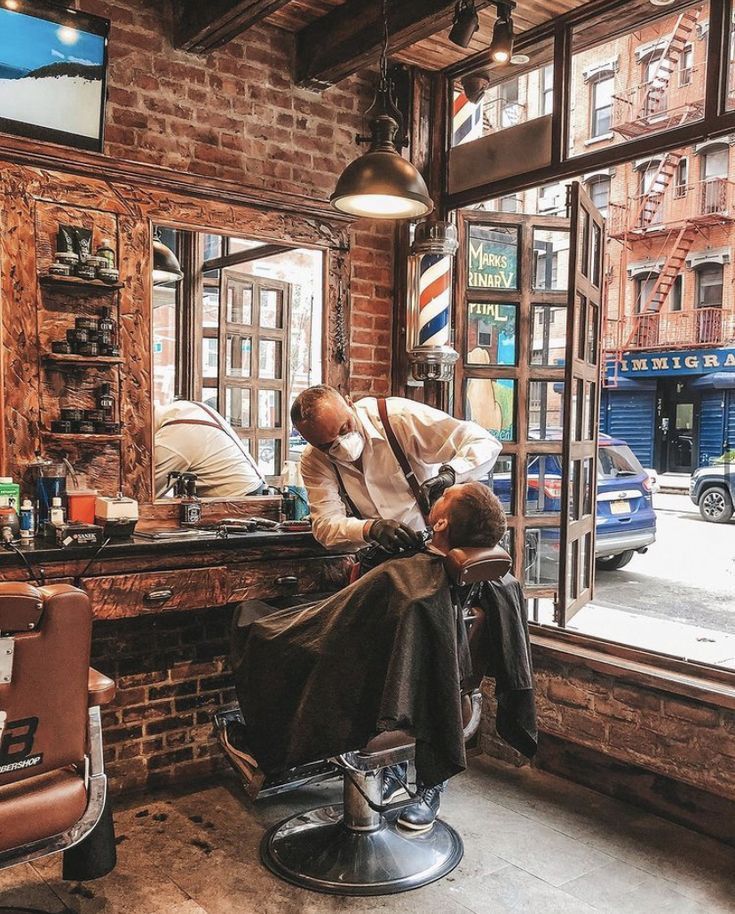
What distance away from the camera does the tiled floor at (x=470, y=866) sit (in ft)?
7.57

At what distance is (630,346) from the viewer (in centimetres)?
1494

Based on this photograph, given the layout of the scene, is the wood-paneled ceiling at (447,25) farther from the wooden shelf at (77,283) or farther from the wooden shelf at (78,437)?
the wooden shelf at (78,437)

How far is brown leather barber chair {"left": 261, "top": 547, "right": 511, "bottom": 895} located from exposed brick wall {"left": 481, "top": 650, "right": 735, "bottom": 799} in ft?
2.30

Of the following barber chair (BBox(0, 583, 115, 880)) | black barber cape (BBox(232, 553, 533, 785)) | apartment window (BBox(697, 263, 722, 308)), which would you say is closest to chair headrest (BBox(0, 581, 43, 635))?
barber chair (BBox(0, 583, 115, 880))

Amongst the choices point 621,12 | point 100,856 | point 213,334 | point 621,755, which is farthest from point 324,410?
point 621,12

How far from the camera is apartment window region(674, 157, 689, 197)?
13.3 meters

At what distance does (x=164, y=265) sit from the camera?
3.21 metres

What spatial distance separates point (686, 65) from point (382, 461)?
2.08 metres

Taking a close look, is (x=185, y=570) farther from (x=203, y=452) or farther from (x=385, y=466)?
(x=385, y=466)

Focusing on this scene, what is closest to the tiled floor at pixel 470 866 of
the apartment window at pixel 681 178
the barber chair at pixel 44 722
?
the barber chair at pixel 44 722

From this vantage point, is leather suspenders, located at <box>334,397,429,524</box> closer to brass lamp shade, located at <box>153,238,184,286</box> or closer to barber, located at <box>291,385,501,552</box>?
barber, located at <box>291,385,501,552</box>

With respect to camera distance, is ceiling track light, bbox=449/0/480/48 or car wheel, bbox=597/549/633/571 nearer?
ceiling track light, bbox=449/0/480/48

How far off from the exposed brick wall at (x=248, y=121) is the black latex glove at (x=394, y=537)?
1511 millimetres

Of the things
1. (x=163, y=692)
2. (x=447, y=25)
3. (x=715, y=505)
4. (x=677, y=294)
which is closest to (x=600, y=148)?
(x=447, y=25)
